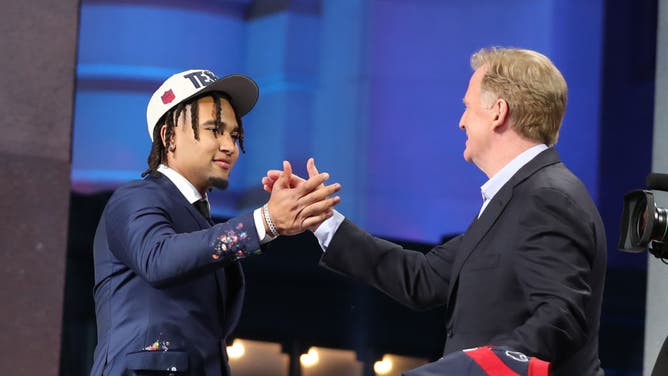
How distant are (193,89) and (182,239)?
44cm

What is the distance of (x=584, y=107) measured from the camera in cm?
525

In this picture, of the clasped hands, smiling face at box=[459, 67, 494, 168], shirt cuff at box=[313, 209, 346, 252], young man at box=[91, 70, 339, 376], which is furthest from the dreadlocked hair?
smiling face at box=[459, 67, 494, 168]

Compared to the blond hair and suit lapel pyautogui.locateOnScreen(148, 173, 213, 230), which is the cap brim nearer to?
suit lapel pyautogui.locateOnScreen(148, 173, 213, 230)

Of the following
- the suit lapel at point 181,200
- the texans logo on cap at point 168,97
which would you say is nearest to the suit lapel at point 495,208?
the suit lapel at point 181,200

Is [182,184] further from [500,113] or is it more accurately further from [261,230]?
[500,113]

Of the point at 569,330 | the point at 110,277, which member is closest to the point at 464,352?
the point at 569,330

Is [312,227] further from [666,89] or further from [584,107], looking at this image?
[584,107]

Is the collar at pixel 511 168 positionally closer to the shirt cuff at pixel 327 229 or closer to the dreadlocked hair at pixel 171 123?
the shirt cuff at pixel 327 229

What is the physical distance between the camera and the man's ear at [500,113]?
2.32 metres

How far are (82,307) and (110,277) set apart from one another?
198 centimetres

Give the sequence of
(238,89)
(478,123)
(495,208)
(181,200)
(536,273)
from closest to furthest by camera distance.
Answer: (536,273) < (495,208) < (478,123) < (181,200) < (238,89)

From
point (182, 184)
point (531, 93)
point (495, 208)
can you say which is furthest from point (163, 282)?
point (531, 93)

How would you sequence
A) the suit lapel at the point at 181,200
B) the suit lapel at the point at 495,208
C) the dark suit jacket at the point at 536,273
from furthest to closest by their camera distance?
the suit lapel at the point at 181,200, the suit lapel at the point at 495,208, the dark suit jacket at the point at 536,273

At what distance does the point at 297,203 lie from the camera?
7.87 feet
